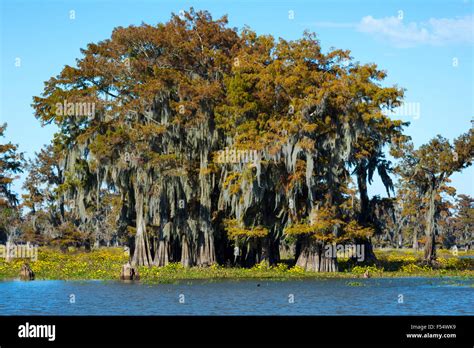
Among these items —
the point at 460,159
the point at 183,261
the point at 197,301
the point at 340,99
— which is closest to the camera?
the point at 197,301

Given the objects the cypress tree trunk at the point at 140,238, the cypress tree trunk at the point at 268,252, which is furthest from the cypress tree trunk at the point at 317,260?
the cypress tree trunk at the point at 140,238

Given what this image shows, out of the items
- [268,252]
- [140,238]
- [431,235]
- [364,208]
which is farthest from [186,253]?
[431,235]

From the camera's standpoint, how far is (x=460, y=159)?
187 feet

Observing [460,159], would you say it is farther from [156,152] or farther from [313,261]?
[156,152]

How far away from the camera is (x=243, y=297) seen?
3403 cm

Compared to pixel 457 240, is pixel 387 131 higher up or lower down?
higher up

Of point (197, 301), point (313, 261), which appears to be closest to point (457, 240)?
point (313, 261)

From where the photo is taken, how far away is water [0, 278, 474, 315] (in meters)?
29.6

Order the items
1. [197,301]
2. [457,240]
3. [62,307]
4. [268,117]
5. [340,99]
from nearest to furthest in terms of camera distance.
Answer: [62,307], [197,301], [340,99], [268,117], [457,240]

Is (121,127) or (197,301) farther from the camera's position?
(121,127)

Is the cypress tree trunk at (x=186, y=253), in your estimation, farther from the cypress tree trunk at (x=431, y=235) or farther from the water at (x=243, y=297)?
the cypress tree trunk at (x=431, y=235)

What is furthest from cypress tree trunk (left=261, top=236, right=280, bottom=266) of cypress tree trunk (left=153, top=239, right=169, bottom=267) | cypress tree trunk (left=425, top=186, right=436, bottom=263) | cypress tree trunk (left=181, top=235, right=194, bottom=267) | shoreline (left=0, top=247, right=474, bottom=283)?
cypress tree trunk (left=425, top=186, right=436, bottom=263)

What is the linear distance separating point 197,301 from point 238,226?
1729 cm

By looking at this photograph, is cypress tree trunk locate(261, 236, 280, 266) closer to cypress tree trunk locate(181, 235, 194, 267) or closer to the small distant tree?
cypress tree trunk locate(181, 235, 194, 267)
